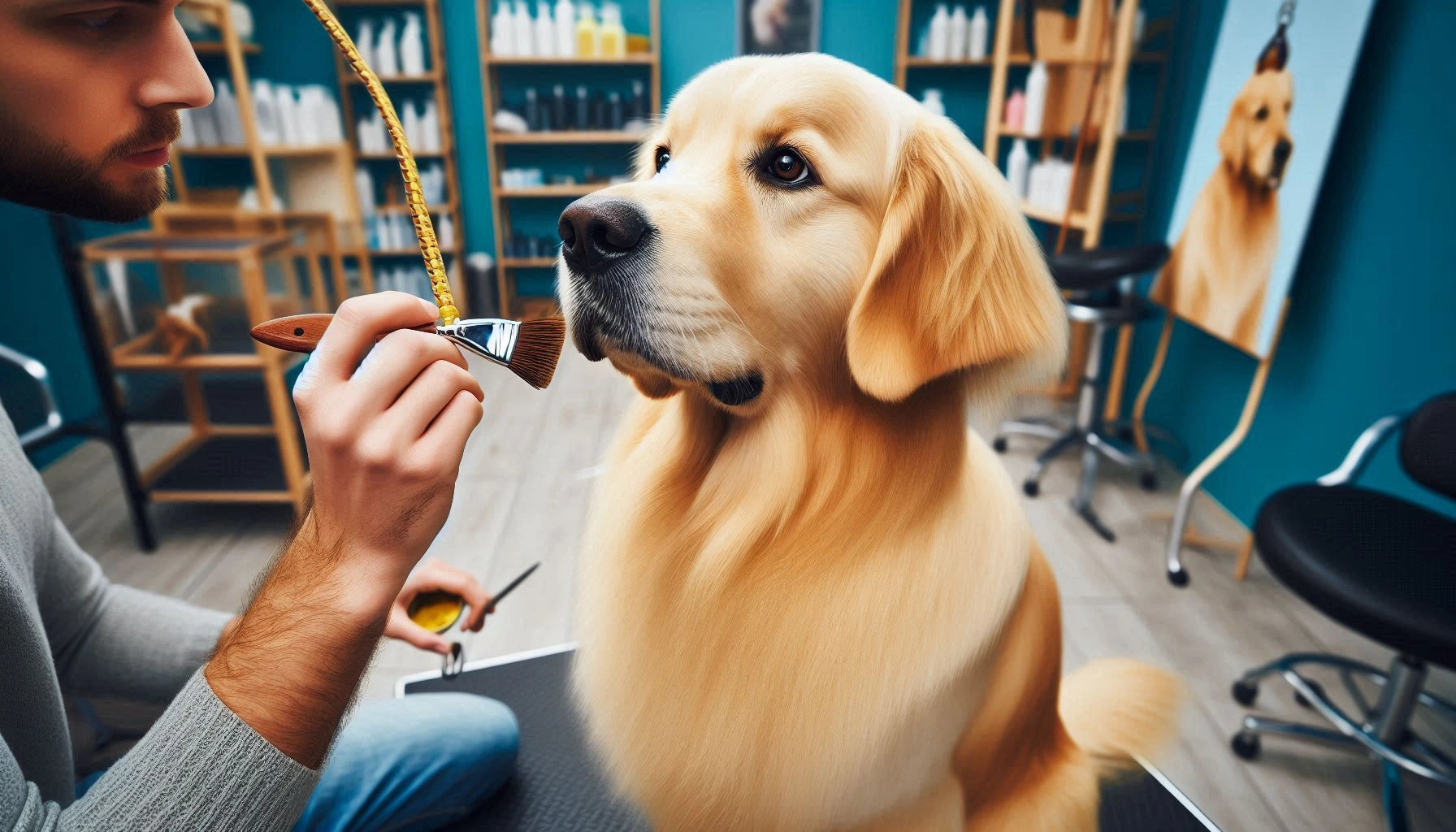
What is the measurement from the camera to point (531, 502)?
317 centimetres

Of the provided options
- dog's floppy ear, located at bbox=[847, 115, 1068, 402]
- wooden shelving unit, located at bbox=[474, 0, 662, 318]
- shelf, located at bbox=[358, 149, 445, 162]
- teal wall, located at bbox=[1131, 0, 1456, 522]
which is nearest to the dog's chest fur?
dog's floppy ear, located at bbox=[847, 115, 1068, 402]

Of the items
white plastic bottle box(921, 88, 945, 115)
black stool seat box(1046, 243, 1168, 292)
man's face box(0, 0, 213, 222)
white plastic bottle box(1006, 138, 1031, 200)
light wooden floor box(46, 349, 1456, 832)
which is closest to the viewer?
man's face box(0, 0, 213, 222)

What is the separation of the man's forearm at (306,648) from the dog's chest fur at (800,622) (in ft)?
1.32

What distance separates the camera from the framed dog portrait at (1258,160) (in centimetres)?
234

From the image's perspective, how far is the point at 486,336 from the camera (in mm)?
682

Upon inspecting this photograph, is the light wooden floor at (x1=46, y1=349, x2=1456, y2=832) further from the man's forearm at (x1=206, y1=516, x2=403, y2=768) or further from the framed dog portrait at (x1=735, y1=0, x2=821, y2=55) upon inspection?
the framed dog portrait at (x1=735, y1=0, x2=821, y2=55)

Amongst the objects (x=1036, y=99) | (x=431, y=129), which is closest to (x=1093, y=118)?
(x=1036, y=99)

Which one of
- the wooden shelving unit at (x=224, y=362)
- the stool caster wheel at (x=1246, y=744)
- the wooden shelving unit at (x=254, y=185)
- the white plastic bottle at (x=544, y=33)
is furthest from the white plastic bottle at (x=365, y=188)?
the stool caster wheel at (x=1246, y=744)

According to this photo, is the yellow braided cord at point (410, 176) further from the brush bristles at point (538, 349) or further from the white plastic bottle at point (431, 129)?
the white plastic bottle at point (431, 129)

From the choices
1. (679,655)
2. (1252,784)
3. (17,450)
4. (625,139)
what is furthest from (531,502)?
(625,139)

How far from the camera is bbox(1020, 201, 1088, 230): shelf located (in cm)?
347

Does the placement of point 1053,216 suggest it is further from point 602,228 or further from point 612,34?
point 602,228

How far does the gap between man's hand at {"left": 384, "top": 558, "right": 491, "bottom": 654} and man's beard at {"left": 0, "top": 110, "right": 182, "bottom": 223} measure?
0.66 metres

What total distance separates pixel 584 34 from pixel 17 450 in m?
4.79
